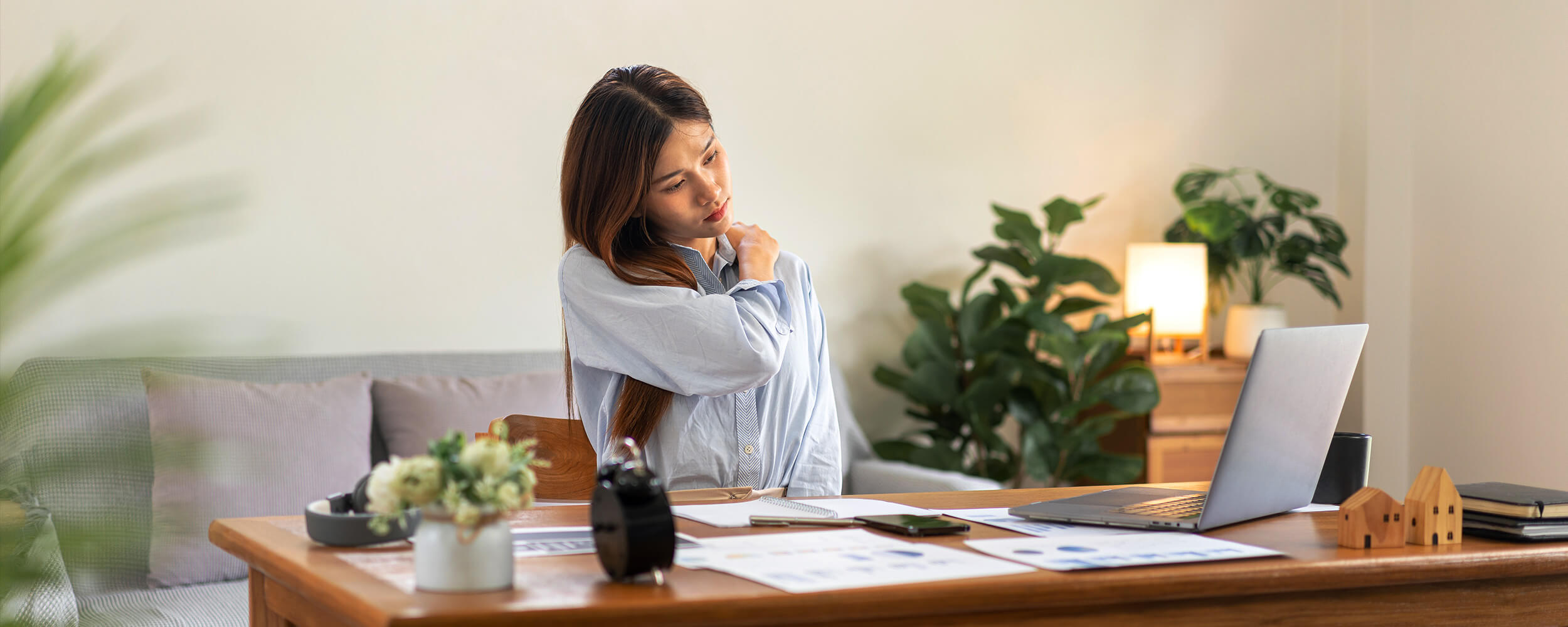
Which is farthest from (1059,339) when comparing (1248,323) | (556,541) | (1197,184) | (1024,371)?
(556,541)

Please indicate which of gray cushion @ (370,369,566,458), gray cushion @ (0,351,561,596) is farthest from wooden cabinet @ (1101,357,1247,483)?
gray cushion @ (0,351,561,596)

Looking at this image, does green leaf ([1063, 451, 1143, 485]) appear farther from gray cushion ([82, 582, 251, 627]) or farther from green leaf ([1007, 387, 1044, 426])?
gray cushion ([82, 582, 251, 627])

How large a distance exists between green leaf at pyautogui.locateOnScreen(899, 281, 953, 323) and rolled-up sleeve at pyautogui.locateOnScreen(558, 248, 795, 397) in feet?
6.26

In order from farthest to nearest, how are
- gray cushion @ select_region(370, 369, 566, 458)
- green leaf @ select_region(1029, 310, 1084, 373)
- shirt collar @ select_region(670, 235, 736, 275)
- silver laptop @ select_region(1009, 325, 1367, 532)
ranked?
green leaf @ select_region(1029, 310, 1084, 373) < gray cushion @ select_region(370, 369, 566, 458) < shirt collar @ select_region(670, 235, 736, 275) < silver laptop @ select_region(1009, 325, 1367, 532)

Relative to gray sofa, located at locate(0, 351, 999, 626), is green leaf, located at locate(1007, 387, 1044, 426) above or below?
below

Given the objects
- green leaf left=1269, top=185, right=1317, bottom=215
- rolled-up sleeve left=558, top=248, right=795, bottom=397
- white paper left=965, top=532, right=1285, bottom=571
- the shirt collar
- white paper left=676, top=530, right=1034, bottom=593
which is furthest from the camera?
green leaf left=1269, top=185, right=1317, bottom=215

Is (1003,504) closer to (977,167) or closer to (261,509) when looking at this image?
(261,509)

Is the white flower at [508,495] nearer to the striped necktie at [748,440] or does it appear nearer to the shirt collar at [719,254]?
the striped necktie at [748,440]

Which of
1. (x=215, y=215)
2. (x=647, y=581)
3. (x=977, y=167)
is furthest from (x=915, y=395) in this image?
(x=215, y=215)

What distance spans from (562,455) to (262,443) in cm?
118

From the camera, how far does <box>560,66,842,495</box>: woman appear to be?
159 centimetres

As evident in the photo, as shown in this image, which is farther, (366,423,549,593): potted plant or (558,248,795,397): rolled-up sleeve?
(558,248,795,397): rolled-up sleeve

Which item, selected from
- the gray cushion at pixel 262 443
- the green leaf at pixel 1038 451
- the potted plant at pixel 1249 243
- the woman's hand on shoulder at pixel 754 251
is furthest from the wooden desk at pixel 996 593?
the potted plant at pixel 1249 243

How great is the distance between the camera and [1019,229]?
11.5 feet
